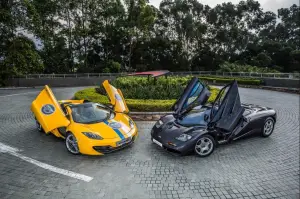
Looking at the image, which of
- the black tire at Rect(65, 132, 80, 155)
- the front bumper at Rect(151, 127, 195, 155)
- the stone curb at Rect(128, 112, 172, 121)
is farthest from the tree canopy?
the front bumper at Rect(151, 127, 195, 155)

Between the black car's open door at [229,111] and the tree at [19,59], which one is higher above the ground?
the tree at [19,59]

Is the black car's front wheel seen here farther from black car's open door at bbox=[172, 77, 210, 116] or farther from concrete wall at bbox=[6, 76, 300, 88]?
concrete wall at bbox=[6, 76, 300, 88]

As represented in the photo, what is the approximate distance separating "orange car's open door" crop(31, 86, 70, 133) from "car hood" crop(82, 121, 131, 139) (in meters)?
0.83

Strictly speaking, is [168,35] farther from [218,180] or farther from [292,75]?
[218,180]

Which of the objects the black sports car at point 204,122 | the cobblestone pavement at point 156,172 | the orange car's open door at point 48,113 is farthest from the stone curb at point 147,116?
the orange car's open door at point 48,113

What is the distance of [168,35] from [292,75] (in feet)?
87.1

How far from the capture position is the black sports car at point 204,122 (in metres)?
5.83

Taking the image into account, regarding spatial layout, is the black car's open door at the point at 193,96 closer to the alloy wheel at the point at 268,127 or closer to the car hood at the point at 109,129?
the car hood at the point at 109,129

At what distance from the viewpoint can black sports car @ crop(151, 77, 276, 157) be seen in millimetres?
5828

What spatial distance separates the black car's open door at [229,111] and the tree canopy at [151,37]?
22.3 meters

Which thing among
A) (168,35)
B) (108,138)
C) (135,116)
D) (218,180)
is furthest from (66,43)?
(218,180)

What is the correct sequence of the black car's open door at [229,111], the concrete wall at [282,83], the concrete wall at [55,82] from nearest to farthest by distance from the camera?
the black car's open door at [229,111] → the concrete wall at [282,83] → the concrete wall at [55,82]

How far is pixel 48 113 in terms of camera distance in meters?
6.69

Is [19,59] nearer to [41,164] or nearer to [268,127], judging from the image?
[41,164]
